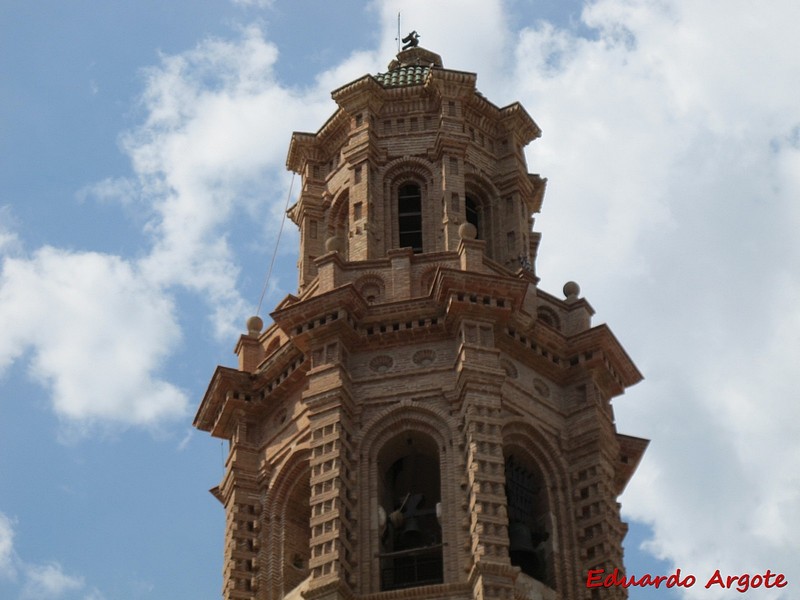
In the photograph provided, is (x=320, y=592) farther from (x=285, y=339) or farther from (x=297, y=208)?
(x=297, y=208)

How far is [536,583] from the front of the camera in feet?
130

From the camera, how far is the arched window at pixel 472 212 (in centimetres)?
4806

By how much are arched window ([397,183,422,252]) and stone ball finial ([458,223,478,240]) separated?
2.29 metres

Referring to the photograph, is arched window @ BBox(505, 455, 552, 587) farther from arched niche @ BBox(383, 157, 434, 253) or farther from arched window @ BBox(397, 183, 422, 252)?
arched window @ BBox(397, 183, 422, 252)

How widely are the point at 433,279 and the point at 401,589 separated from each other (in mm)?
8035

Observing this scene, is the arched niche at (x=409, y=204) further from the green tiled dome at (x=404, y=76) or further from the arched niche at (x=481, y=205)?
the green tiled dome at (x=404, y=76)

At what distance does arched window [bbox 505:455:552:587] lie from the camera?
40500 mm

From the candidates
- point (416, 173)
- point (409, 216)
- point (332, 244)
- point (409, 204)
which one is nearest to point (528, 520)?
point (332, 244)

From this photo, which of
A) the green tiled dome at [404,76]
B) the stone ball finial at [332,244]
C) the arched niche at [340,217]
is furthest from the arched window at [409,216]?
the green tiled dome at [404,76]

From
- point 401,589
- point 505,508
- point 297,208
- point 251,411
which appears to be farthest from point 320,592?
point 297,208

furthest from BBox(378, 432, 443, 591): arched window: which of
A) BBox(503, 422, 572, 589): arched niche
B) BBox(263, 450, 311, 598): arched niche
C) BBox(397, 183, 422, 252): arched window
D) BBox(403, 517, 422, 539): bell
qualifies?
BBox(397, 183, 422, 252): arched window

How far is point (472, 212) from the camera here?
48219 mm

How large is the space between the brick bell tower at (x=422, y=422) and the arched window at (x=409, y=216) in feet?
0.16

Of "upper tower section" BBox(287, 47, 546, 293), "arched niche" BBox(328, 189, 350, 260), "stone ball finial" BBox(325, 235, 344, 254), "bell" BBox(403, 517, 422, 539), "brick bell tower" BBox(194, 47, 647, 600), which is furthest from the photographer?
→ "arched niche" BBox(328, 189, 350, 260)
